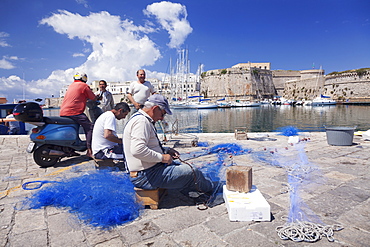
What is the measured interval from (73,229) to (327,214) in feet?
8.30

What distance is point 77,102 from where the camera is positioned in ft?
15.6

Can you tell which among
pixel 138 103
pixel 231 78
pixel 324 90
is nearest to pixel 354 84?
pixel 324 90

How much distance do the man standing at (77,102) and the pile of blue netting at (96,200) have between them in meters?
1.90

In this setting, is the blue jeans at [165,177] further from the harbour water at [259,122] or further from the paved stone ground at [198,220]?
the harbour water at [259,122]

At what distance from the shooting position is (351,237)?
6.69 feet

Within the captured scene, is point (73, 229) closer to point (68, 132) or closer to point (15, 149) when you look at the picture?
point (68, 132)

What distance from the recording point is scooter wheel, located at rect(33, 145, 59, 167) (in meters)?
4.42

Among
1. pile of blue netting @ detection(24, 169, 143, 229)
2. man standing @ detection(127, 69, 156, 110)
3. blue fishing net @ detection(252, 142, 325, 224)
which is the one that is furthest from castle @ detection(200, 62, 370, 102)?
pile of blue netting @ detection(24, 169, 143, 229)

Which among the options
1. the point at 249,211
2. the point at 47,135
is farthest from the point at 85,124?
the point at 249,211

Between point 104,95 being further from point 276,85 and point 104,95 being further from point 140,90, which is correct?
point 276,85

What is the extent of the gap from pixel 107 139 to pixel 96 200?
53.1 inches

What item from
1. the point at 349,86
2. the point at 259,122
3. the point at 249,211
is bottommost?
the point at 259,122

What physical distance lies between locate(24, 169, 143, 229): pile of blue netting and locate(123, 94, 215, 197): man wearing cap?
0.26 meters

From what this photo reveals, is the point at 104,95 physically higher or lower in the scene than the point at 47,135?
higher
